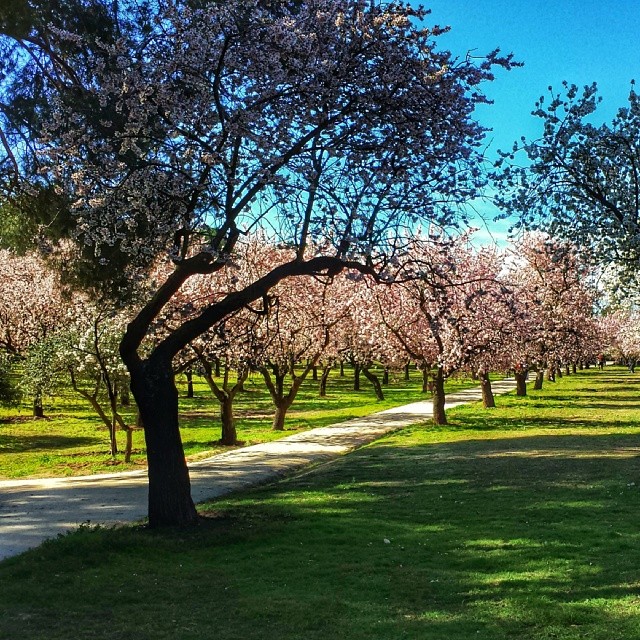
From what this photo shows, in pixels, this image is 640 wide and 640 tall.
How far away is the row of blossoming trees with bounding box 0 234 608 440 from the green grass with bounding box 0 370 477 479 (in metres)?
1.04

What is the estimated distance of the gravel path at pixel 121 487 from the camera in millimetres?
10547

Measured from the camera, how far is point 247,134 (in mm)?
9023

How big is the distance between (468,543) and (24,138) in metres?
9.10

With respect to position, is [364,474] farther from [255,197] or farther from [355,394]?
[355,394]

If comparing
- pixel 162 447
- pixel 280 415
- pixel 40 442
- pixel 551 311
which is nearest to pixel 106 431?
pixel 40 442

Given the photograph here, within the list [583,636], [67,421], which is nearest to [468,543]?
[583,636]

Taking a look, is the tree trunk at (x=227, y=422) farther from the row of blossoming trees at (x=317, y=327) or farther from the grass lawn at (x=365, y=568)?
the grass lawn at (x=365, y=568)

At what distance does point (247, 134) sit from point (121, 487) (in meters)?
7.91

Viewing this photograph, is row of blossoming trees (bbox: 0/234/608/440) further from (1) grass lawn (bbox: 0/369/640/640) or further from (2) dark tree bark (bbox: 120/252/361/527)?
(1) grass lawn (bbox: 0/369/640/640)

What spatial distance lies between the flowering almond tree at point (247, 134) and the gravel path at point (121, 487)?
5.90ft

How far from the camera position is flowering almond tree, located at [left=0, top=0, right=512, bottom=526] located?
9297 mm

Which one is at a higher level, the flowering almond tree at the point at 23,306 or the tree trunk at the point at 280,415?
the flowering almond tree at the point at 23,306

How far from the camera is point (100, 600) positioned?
663 centimetres

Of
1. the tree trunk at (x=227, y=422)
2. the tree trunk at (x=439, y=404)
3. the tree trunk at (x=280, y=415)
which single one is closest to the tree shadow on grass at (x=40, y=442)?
the tree trunk at (x=227, y=422)
